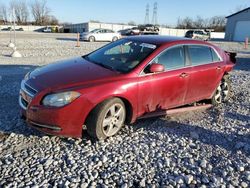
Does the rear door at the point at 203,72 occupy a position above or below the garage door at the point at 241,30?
below

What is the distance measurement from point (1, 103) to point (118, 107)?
2.72m

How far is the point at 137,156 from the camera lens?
3.77 m

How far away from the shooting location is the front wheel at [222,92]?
240 inches

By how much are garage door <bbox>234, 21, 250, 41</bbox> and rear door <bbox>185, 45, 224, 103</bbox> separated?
36689 mm

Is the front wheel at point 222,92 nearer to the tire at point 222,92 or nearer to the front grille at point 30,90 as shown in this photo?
the tire at point 222,92

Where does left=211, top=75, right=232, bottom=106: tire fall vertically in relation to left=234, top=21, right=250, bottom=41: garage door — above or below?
below

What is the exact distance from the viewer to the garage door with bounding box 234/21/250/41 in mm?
38562

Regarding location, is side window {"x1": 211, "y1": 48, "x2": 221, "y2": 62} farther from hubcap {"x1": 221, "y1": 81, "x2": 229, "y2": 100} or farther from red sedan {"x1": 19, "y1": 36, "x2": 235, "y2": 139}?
hubcap {"x1": 221, "y1": 81, "x2": 229, "y2": 100}

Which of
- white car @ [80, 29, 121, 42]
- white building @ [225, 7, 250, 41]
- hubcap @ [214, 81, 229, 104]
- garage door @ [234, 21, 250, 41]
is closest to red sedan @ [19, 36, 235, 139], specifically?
hubcap @ [214, 81, 229, 104]

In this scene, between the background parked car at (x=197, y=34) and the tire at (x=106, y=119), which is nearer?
the tire at (x=106, y=119)

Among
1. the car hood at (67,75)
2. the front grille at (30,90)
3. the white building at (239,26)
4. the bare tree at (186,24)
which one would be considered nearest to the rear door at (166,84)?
the car hood at (67,75)

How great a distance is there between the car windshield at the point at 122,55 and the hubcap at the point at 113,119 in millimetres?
632

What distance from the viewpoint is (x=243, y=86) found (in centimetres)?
794

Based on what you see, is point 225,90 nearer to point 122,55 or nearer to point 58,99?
point 122,55
